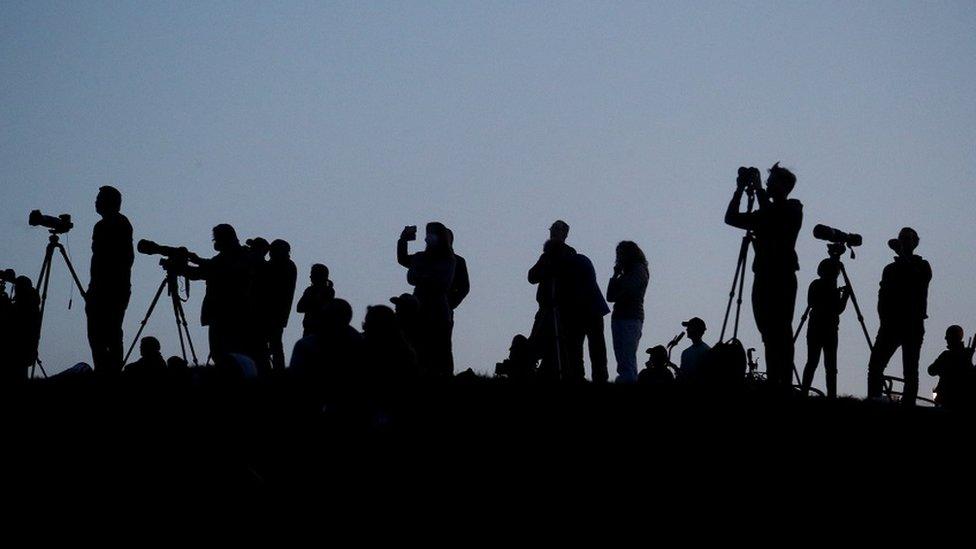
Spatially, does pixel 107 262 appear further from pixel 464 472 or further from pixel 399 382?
pixel 464 472

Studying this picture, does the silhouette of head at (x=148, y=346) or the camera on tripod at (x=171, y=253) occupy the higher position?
the camera on tripod at (x=171, y=253)

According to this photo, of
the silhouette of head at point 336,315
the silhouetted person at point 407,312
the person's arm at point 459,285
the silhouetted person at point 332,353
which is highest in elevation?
the person's arm at point 459,285

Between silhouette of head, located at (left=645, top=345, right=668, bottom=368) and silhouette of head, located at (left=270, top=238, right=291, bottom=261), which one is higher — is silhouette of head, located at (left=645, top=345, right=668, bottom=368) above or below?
below

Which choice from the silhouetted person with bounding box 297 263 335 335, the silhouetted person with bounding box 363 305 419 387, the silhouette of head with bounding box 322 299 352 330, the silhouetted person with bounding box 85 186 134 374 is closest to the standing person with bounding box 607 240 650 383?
the silhouetted person with bounding box 297 263 335 335

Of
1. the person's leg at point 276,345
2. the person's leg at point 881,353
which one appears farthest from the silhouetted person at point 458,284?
the person's leg at point 881,353

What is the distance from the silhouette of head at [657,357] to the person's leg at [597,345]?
2.47 m

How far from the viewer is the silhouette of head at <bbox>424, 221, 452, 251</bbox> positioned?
582 inches

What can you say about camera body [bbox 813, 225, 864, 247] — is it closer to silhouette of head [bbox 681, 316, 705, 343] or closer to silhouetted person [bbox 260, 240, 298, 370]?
silhouette of head [bbox 681, 316, 705, 343]

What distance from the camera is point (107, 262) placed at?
44.9 feet

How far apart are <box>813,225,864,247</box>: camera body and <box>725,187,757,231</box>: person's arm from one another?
2.21 m

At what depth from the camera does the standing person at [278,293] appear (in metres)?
15.7

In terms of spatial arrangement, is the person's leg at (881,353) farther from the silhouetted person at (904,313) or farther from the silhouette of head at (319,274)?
the silhouette of head at (319,274)

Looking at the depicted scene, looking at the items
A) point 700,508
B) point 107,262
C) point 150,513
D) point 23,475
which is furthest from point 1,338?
point 700,508

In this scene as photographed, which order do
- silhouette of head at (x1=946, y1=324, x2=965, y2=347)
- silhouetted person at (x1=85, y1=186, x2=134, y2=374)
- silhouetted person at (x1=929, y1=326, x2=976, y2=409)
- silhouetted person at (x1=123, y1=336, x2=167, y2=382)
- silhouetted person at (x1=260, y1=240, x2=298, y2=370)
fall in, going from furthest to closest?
silhouette of head at (x1=946, y1=324, x2=965, y2=347) < silhouetted person at (x1=929, y1=326, x2=976, y2=409) < silhouetted person at (x1=260, y1=240, x2=298, y2=370) < silhouetted person at (x1=85, y1=186, x2=134, y2=374) < silhouetted person at (x1=123, y1=336, x2=167, y2=382)
